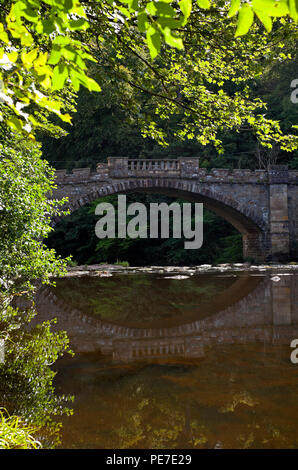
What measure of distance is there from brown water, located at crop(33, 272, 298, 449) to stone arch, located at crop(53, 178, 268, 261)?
13.8 metres

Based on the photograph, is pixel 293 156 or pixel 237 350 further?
pixel 293 156

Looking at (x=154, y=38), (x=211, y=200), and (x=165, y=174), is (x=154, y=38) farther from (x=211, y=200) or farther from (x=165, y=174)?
(x=211, y=200)

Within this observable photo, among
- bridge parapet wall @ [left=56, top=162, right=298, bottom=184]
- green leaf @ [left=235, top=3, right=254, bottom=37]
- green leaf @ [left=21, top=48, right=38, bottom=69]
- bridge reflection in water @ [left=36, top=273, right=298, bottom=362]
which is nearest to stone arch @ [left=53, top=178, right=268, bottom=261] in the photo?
bridge parapet wall @ [left=56, top=162, right=298, bottom=184]

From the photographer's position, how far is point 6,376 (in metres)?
3.61

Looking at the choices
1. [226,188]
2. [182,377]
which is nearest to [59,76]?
[182,377]

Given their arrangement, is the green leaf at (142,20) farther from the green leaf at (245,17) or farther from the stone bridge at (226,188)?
the stone bridge at (226,188)

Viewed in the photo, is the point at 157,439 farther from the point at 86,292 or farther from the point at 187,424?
the point at 86,292

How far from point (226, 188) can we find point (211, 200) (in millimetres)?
1027

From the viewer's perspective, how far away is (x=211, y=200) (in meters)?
22.2

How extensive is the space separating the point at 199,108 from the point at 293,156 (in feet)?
79.5

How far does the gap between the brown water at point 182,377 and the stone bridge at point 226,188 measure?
550 inches

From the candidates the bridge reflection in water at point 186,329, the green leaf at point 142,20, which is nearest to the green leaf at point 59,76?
the green leaf at point 142,20

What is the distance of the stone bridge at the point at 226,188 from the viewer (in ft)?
68.0

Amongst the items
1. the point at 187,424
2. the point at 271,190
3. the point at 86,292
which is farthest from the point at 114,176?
the point at 187,424
